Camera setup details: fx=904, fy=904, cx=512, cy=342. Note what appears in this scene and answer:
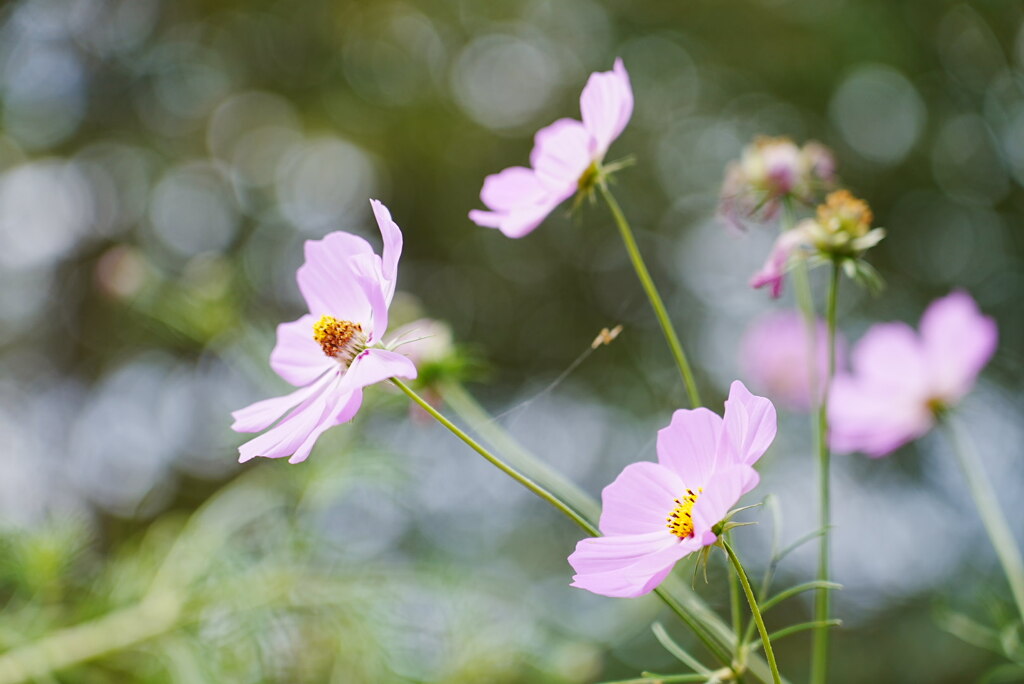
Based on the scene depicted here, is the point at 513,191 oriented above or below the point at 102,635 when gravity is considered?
above

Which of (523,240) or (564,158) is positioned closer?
(564,158)

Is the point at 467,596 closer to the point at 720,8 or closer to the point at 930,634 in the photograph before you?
the point at 930,634

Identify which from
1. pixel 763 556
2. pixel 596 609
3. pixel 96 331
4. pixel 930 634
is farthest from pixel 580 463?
pixel 96 331

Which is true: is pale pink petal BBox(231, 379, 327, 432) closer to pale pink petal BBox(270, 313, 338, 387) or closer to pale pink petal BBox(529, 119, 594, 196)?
pale pink petal BBox(270, 313, 338, 387)

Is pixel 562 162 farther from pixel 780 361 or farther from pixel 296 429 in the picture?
pixel 780 361

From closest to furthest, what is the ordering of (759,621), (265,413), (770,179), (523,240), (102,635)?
(759,621) < (265,413) < (770,179) < (102,635) < (523,240)

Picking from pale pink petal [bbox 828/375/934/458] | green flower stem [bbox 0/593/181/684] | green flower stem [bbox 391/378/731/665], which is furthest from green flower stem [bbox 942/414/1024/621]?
green flower stem [bbox 0/593/181/684]

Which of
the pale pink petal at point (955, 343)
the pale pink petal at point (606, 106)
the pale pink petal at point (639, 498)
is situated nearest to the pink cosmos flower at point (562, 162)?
the pale pink petal at point (606, 106)

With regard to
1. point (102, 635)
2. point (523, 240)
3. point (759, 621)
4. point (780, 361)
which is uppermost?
point (759, 621)

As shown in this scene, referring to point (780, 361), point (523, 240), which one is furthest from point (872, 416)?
point (523, 240)
